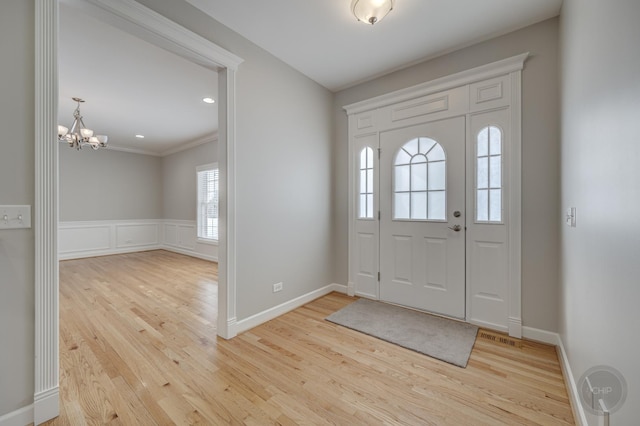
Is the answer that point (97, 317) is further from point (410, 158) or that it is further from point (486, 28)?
point (486, 28)

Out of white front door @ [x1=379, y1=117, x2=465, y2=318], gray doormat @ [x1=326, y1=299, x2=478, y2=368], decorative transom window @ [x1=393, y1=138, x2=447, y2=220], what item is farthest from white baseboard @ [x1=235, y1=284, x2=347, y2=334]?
decorative transom window @ [x1=393, y1=138, x2=447, y2=220]

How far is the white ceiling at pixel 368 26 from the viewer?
2.12 m

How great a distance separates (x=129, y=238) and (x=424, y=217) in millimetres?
7570

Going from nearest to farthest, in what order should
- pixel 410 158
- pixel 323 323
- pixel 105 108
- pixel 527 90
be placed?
1. pixel 527 90
2. pixel 323 323
3. pixel 410 158
4. pixel 105 108

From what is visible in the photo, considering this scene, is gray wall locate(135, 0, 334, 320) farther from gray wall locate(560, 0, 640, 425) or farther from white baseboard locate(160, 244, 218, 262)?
white baseboard locate(160, 244, 218, 262)

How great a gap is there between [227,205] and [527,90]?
2935 millimetres

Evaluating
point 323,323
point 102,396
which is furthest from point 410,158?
point 102,396

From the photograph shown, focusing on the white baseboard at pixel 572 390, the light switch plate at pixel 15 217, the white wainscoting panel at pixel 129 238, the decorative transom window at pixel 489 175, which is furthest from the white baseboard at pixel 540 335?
the white wainscoting panel at pixel 129 238

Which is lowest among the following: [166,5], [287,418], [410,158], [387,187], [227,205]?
[287,418]

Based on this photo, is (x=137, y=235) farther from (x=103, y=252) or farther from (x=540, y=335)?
(x=540, y=335)

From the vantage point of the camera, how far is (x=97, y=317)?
2766 millimetres

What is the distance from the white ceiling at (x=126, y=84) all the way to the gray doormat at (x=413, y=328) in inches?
131

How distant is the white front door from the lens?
2689 mm

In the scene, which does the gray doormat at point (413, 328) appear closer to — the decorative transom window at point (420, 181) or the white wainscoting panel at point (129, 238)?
the decorative transom window at point (420, 181)
